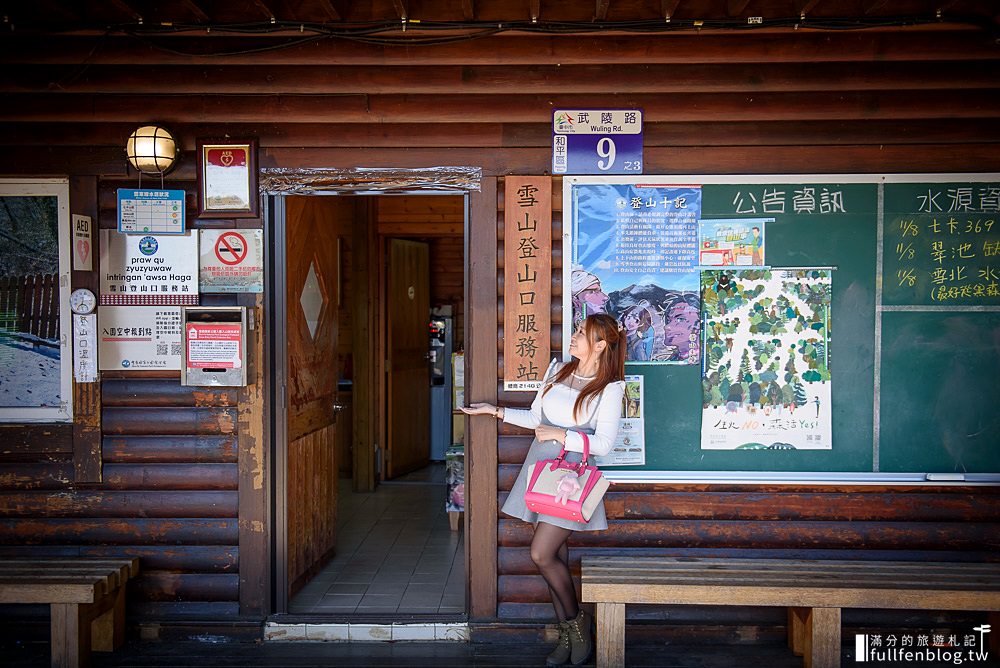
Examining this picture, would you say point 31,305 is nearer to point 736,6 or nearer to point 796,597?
point 736,6

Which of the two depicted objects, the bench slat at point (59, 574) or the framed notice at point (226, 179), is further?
the framed notice at point (226, 179)

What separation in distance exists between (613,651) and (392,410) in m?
4.68

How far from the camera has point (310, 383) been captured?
4957mm

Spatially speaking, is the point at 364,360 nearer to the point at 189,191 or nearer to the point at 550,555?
the point at 189,191

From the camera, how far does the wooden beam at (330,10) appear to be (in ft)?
11.4

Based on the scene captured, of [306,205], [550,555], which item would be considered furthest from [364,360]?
[550,555]

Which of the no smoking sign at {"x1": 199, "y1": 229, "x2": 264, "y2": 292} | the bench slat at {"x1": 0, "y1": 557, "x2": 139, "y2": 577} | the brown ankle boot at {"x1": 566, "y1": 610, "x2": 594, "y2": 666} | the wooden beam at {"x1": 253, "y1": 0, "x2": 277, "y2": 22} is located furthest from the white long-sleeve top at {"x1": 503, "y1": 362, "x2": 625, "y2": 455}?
the bench slat at {"x1": 0, "y1": 557, "x2": 139, "y2": 577}

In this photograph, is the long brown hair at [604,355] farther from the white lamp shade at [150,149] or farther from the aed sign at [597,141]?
the white lamp shade at [150,149]

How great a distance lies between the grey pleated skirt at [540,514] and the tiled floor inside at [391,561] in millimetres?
957

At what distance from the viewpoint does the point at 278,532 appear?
443 centimetres

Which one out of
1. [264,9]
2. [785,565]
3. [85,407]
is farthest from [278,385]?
[785,565]

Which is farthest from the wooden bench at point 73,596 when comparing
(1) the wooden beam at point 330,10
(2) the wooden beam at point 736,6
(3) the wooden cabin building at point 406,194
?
(2) the wooden beam at point 736,6

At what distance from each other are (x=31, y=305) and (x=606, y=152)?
11.4ft

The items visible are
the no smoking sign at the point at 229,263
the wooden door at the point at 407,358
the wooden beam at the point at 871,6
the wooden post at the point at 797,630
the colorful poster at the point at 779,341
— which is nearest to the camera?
the wooden beam at the point at 871,6
